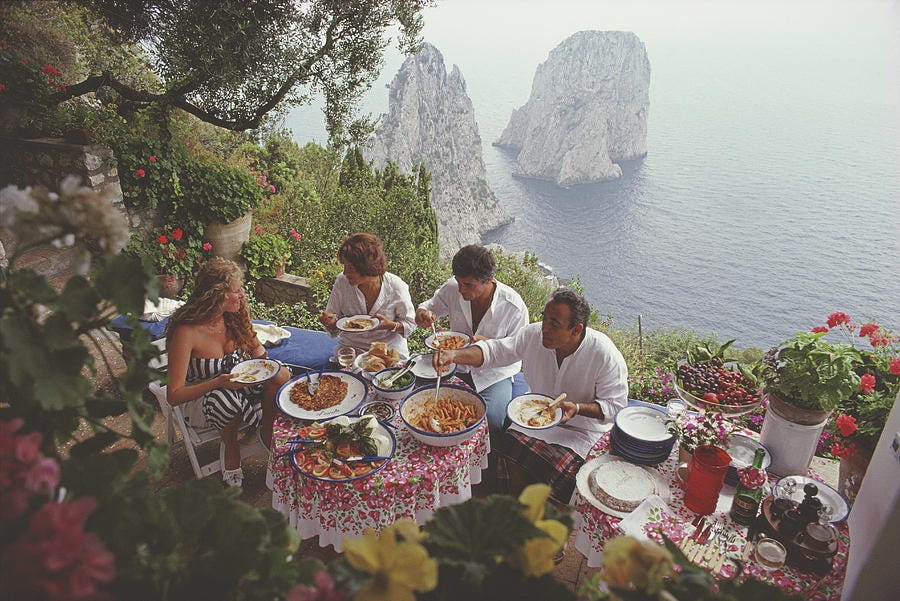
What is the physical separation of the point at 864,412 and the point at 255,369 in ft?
12.3

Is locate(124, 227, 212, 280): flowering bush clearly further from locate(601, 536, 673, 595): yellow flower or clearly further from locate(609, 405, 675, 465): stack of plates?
locate(601, 536, 673, 595): yellow flower

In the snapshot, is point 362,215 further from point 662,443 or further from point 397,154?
point 397,154

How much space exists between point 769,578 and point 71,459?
2.23 m

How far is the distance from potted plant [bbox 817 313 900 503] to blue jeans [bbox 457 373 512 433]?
2048 mm

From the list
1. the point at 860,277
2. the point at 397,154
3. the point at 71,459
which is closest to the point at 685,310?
the point at 860,277

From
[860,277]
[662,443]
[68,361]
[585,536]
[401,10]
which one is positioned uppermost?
[401,10]

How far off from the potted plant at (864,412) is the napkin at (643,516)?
123 cm

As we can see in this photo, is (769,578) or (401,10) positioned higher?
(401,10)

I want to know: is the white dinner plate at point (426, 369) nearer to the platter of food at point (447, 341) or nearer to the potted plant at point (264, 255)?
the platter of food at point (447, 341)

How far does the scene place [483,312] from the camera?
13.2 feet

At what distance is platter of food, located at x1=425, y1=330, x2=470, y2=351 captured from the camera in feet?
11.6

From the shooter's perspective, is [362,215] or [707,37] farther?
[707,37]

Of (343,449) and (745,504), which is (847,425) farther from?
(343,449)

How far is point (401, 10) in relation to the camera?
5.75 metres
